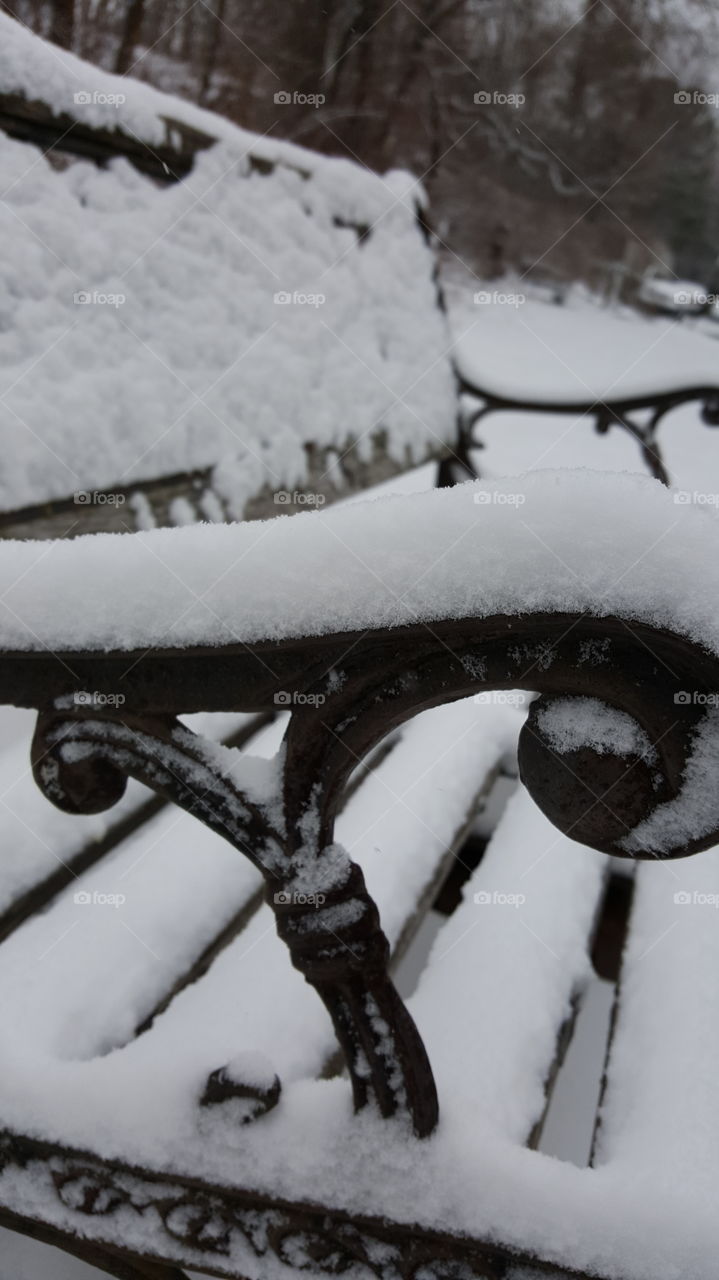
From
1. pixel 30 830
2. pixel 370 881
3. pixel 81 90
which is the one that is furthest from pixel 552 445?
pixel 30 830

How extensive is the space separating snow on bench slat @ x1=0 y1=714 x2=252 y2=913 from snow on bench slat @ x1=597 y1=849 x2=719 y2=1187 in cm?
61

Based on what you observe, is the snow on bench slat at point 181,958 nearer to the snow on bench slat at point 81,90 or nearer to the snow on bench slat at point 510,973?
the snow on bench slat at point 510,973

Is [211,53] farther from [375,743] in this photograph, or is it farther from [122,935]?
[375,743]

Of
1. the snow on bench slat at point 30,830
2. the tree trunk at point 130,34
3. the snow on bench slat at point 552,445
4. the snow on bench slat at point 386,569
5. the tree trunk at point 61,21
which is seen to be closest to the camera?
the snow on bench slat at point 386,569

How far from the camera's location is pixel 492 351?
11.2 metres

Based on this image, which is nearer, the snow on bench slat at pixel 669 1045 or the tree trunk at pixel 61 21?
the snow on bench slat at pixel 669 1045

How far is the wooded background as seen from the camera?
17.9ft

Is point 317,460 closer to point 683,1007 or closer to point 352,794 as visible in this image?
point 352,794

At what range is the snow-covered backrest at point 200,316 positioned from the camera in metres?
1.13

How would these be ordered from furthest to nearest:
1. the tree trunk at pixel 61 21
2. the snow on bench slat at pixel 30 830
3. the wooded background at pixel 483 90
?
the wooded background at pixel 483 90
the tree trunk at pixel 61 21
the snow on bench slat at pixel 30 830

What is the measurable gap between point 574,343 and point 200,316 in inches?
565

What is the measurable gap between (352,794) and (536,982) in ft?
1.41

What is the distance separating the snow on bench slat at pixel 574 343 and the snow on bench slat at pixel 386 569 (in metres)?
5.55

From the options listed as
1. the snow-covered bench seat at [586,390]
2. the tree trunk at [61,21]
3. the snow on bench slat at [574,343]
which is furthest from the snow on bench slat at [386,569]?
the snow on bench slat at [574,343]
